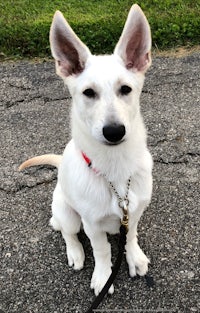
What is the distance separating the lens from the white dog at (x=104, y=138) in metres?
2.24

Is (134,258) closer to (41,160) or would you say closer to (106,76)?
(41,160)

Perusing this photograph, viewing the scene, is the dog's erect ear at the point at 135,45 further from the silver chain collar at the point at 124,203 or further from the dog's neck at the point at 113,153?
the silver chain collar at the point at 124,203

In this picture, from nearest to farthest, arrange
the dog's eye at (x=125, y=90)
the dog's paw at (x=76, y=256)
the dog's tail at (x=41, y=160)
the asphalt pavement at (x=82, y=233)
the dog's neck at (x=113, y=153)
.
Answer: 1. the dog's eye at (x=125, y=90)
2. the dog's neck at (x=113, y=153)
3. the asphalt pavement at (x=82, y=233)
4. the dog's paw at (x=76, y=256)
5. the dog's tail at (x=41, y=160)

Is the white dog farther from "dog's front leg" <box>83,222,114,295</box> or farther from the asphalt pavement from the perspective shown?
the asphalt pavement

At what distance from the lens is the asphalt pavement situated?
2.77 m

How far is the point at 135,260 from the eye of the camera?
2865 mm

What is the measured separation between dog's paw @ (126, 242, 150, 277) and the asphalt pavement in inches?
2.1

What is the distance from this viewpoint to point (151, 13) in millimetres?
5605

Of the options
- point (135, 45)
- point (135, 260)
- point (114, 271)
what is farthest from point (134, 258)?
point (135, 45)

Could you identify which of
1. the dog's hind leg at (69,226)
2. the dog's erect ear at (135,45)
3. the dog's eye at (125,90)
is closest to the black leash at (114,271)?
the dog's hind leg at (69,226)

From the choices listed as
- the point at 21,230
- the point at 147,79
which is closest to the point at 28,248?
the point at 21,230

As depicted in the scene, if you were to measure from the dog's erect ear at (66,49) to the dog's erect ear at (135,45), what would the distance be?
203 millimetres

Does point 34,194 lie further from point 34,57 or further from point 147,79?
Answer: point 34,57

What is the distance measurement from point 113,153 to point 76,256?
2.85 feet
